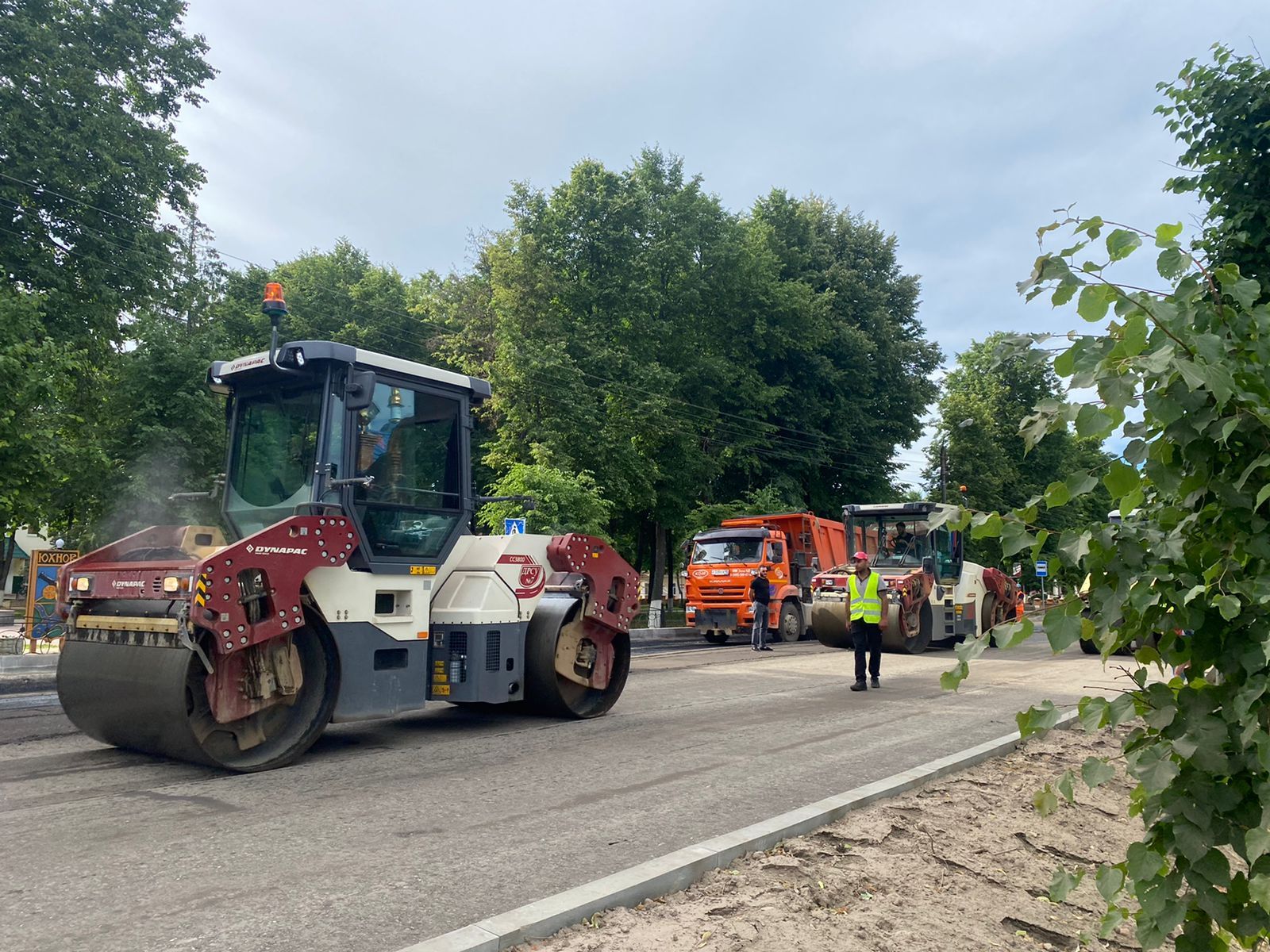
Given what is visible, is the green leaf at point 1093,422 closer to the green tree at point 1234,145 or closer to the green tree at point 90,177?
the green tree at point 1234,145

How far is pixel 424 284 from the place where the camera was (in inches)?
1619

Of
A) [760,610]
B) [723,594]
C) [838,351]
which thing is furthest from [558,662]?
[838,351]

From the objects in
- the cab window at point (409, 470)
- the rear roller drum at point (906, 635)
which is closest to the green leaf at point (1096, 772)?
the cab window at point (409, 470)

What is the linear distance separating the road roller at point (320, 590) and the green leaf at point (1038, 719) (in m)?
5.48

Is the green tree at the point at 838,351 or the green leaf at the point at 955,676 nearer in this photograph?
the green leaf at the point at 955,676

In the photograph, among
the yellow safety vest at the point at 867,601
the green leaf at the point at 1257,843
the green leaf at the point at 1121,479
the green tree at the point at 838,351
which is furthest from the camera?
the green tree at the point at 838,351

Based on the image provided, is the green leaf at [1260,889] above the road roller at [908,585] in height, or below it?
below

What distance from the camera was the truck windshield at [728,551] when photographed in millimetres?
24656

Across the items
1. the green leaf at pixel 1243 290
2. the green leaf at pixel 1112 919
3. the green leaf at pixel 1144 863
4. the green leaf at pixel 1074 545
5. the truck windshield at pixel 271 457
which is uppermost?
the truck windshield at pixel 271 457

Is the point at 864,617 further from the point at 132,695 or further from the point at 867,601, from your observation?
the point at 132,695

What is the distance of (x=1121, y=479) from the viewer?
2.23m

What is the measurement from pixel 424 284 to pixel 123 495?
75.7 ft

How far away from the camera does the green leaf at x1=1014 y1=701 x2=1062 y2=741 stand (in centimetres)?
232

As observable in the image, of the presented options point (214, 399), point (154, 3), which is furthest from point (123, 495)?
point (154, 3)
